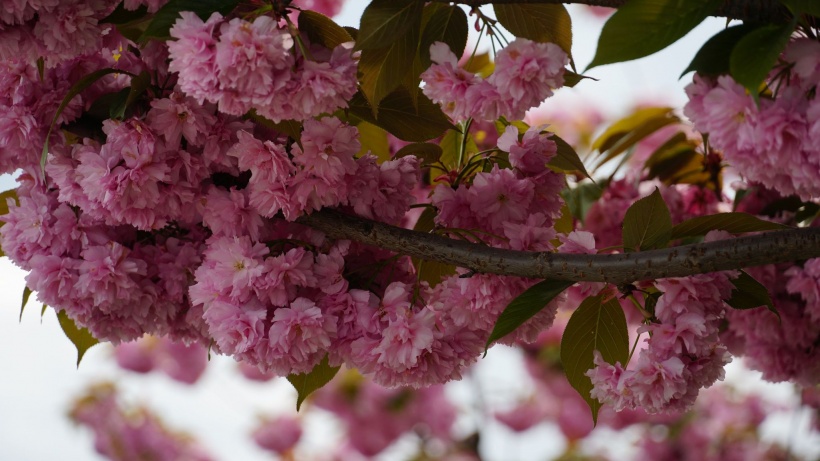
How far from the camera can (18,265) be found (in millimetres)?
933

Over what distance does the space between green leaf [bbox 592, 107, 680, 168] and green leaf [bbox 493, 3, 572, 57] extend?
65 cm

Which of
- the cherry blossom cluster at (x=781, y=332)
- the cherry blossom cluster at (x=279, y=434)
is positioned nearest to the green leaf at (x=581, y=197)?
the cherry blossom cluster at (x=781, y=332)

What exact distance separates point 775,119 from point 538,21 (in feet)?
0.85

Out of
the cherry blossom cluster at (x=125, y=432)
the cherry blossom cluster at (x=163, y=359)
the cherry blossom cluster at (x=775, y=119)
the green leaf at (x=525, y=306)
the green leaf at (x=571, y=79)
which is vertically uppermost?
→ the cherry blossom cluster at (x=775, y=119)

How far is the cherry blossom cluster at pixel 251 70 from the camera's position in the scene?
69 cm

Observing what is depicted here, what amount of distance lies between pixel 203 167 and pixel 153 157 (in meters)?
0.05

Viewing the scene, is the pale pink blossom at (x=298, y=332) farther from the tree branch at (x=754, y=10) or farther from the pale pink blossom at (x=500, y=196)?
the tree branch at (x=754, y=10)

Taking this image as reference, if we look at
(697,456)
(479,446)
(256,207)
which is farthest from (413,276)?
(697,456)

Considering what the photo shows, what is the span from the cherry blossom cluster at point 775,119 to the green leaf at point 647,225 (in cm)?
15

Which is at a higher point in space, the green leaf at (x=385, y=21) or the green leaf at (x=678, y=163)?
the green leaf at (x=385, y=21)

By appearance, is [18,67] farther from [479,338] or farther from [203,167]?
[479,338]

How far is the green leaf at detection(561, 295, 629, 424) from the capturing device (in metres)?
0.91

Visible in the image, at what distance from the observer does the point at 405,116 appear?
2.98ft

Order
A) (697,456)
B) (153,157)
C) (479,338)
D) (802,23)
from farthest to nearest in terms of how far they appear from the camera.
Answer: (697,456)
(479,338)
(153,157)
(802,23)
